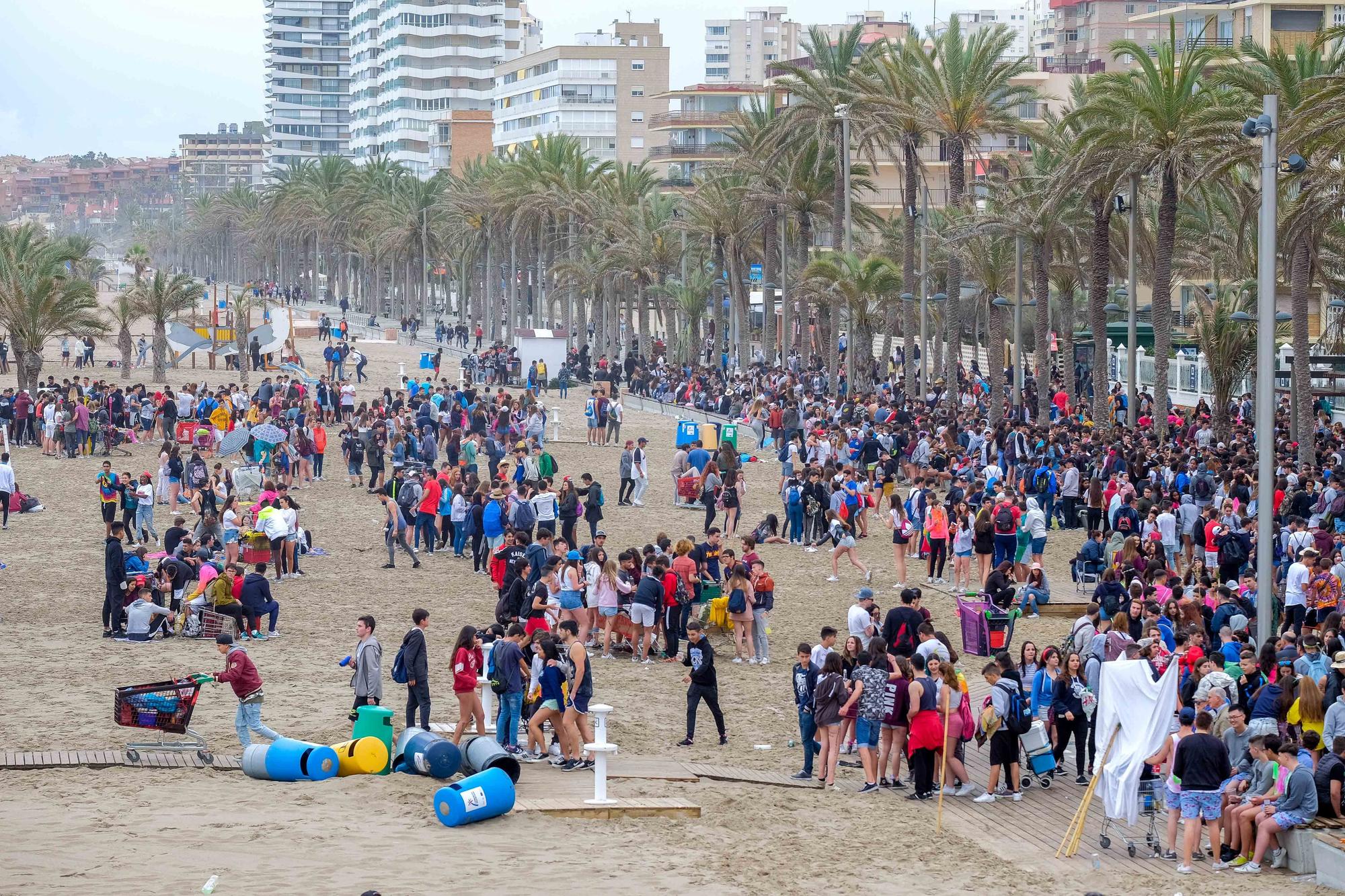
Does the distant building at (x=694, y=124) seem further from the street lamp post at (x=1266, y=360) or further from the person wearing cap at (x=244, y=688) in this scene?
the person wearing cap at (x=244, y=688)

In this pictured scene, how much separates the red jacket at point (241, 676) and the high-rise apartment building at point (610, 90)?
123195 millimetres

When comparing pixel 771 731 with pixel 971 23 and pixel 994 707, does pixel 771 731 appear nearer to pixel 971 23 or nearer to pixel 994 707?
pixel 994 707

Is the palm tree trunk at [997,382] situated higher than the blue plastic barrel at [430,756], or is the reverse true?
the palm tree trunk at [997,382]

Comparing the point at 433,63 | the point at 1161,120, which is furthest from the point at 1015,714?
the point at 433,63

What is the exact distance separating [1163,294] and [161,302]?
31.3 m

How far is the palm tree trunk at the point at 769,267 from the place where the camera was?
180ft

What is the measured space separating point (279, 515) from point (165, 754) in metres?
9.24

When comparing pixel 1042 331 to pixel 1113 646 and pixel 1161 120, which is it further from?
pixel 1113 646

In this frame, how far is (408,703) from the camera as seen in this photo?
1412cm

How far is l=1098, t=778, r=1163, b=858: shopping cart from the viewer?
478 inches

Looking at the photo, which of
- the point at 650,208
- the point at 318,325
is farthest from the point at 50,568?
the point at 318,325

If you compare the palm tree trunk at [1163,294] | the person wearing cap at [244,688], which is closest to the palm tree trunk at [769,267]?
the palm tree trunk at [1163,294]

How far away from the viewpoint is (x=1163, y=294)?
35.1 metres

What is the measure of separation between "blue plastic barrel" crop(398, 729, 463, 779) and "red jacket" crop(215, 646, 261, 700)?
135cm
